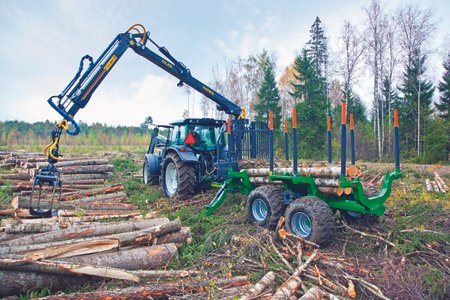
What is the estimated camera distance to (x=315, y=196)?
5.48m

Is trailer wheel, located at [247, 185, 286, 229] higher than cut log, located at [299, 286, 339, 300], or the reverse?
trailer wheel, located at [247, 185, 286, 229]

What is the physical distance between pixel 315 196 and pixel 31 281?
4.22m

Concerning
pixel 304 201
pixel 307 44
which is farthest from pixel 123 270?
pixel 307 44

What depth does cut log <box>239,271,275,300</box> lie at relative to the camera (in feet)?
11.6

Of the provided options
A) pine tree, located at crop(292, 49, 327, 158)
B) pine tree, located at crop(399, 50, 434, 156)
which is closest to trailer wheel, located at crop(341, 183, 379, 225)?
pine tree, located at crop(399, 50, 434, 156)

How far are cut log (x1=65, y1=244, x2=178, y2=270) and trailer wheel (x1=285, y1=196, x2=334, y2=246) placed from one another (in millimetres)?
1977

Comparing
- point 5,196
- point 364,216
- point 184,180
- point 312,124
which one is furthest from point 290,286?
point 312,124

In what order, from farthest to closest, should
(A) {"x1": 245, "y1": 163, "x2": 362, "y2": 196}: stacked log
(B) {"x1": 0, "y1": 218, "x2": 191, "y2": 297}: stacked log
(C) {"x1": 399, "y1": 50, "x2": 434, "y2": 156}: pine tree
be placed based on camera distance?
(C) {"x1": 399, "y1": 50, "x2": 434, "y2": 156}: pine tree
(A) {"x1": 245, "y1": 163, "x2": 362, "y2": 196}: stacked log
(B) {"x1": 0, "y1": 218, "x2": 191, "y2": 297}: stacked log

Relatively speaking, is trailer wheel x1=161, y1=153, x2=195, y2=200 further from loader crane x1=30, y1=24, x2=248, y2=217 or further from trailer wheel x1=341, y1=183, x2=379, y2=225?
trailer wheel x1=341, y1=183, x2=379, y2=225

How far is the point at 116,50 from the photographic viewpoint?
7863 millimetres

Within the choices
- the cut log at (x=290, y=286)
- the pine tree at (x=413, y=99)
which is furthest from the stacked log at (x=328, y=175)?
the pine tree at (x=413, y=99)

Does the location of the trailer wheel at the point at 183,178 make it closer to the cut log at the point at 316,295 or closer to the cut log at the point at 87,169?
the cut log at the point at 87,169

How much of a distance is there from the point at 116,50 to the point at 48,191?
5117mm

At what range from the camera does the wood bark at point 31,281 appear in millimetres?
3711
